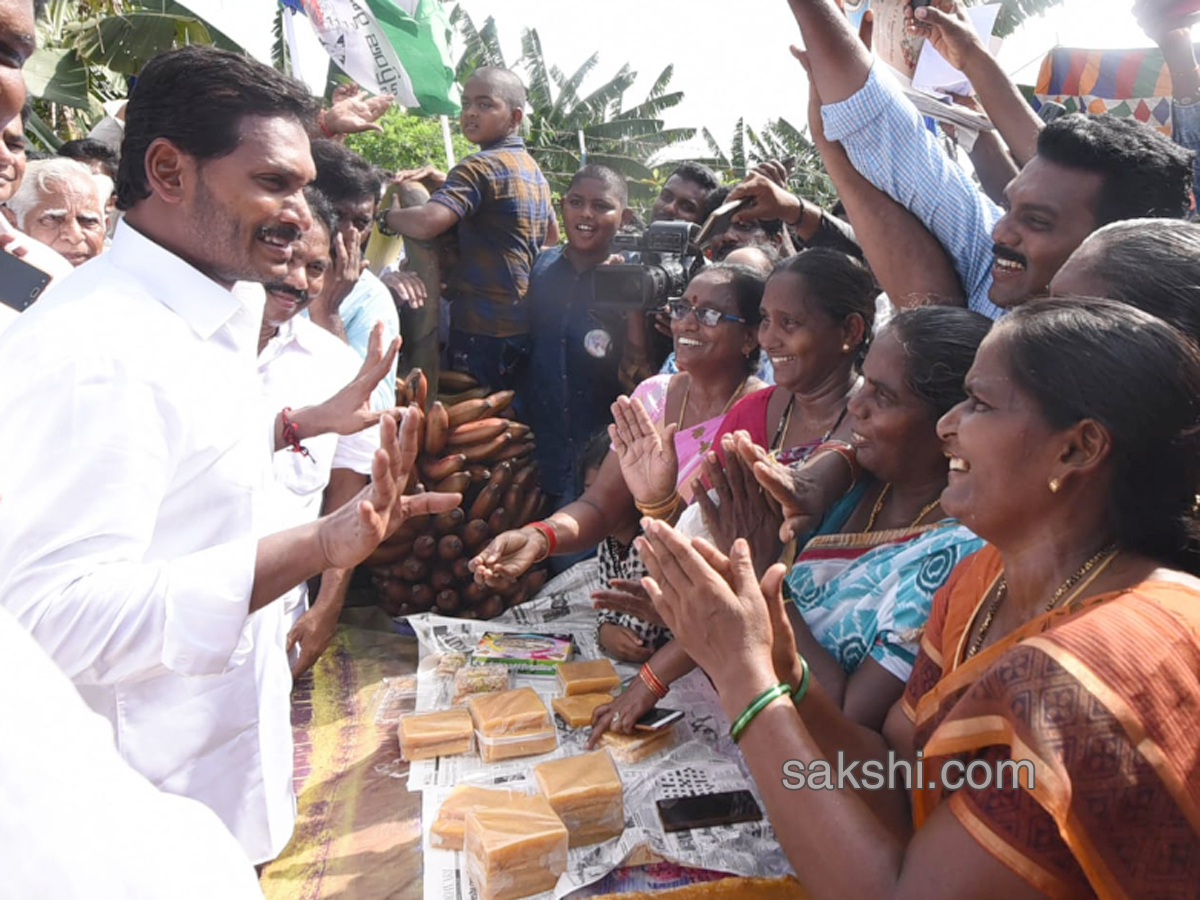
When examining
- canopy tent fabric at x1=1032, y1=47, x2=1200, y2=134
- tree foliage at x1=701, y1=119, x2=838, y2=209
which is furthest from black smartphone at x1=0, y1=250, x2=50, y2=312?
tree foliage at x1=701, y1=119, x2=838, y2=209

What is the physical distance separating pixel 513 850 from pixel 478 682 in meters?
0.73

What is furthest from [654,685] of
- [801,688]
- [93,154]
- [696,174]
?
[93,154]

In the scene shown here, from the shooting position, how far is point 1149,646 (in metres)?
0.87

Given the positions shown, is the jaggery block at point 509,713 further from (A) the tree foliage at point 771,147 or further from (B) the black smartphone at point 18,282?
(A) the tree foliage at point 771,147

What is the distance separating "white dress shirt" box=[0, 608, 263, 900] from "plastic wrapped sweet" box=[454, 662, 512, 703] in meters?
1.67

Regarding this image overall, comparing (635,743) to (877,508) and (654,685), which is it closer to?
(654,685)

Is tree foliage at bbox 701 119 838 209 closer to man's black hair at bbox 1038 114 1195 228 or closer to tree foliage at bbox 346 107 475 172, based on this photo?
tree foliage at bbox 346 107 475 172

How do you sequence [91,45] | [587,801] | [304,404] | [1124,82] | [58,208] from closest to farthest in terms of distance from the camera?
[587,801] < [304,404] < [58,208] < [1124,82] < [91,45]

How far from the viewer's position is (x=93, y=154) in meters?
4.44

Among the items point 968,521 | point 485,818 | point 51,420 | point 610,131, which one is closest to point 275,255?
point 51,420

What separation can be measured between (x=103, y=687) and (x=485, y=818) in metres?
0.66

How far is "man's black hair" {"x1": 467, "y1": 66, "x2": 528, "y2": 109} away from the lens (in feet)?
12.1

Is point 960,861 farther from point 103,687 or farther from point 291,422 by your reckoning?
point 291,422

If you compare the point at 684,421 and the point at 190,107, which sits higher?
the point at 190,107
